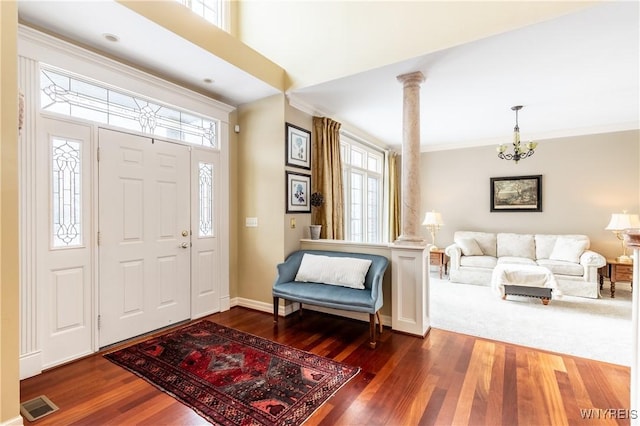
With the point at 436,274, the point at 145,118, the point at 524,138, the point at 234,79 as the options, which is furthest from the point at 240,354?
the point at 524,138

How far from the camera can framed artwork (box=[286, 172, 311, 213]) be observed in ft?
12.7

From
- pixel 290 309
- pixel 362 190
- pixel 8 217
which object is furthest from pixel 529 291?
pixel 8 217

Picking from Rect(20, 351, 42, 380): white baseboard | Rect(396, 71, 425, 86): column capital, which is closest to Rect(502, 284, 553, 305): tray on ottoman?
Rect(396, 71, 425, 86): column capital

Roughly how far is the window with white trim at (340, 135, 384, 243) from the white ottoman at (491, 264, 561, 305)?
7.88 ft

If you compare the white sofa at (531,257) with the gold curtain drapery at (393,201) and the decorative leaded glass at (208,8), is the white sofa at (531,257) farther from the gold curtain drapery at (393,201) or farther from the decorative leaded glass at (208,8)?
the decorative leaded glass at (208,8)

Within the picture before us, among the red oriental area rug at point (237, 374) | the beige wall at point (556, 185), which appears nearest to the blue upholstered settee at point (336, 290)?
the red oriental area rug at point (237, 374)

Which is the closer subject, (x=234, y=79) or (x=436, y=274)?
(x=234, y=79)

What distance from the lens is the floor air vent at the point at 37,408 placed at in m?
1.90

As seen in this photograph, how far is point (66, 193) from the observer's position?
8.53 feet

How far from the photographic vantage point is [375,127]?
554 centimetres

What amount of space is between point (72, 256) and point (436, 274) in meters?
5.96

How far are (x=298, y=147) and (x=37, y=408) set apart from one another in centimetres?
332

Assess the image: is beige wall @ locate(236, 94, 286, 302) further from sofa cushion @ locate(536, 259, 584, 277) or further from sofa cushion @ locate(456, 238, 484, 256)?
sofa cushion @ locate(536, 259, 584, 277)

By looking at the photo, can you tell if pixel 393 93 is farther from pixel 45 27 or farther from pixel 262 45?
pixel 45 27
